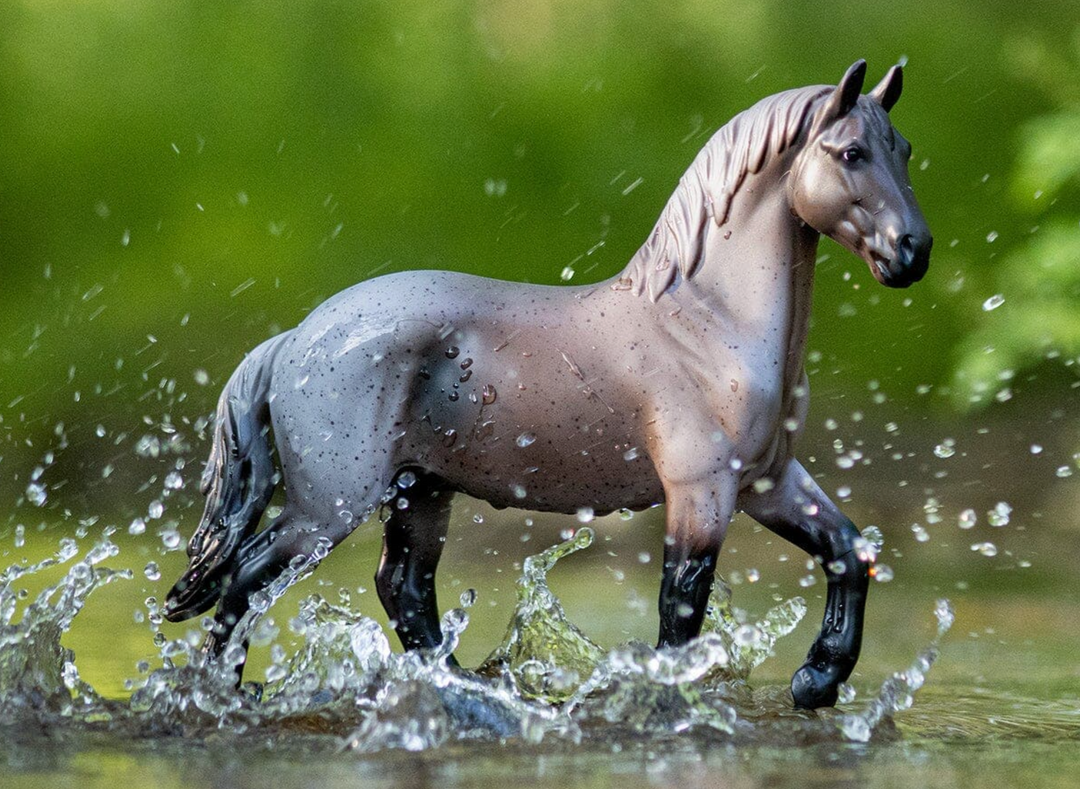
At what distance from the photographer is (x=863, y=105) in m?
2.42

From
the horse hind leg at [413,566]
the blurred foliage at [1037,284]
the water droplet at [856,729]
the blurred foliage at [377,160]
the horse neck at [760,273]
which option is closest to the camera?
the water droplet at [856,729]

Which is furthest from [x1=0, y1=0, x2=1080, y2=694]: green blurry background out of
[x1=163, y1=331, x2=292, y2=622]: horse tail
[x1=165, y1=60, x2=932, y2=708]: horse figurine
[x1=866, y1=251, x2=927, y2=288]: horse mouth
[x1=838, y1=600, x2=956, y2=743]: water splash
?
[x1=866, y1=251, x2=927, y2=288]: horse mouth

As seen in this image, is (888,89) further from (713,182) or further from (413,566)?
(413,566)

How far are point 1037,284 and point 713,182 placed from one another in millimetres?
4567

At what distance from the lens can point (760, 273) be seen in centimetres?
247

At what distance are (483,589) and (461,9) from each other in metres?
4.43

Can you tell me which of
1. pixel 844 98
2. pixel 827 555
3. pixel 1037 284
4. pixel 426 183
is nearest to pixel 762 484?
pixel 827 555

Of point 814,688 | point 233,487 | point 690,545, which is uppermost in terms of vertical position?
point 233,487

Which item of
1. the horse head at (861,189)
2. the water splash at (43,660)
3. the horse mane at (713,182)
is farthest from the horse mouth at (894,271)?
the water splash at (43,660)

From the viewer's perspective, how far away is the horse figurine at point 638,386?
2.41m

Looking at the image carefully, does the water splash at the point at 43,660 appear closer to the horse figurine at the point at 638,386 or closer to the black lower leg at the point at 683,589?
the horse figurine at the point at 638,386

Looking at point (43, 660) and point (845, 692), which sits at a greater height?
point (43, 660)

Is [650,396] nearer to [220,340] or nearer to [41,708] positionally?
[41,708]

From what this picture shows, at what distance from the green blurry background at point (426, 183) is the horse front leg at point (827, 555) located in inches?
173
